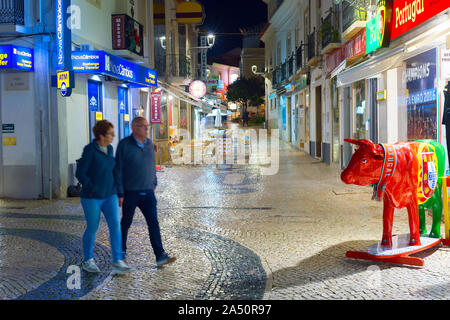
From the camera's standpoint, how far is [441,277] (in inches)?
221

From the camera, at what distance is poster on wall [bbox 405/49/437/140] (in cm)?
969

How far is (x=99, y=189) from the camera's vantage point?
230 inches

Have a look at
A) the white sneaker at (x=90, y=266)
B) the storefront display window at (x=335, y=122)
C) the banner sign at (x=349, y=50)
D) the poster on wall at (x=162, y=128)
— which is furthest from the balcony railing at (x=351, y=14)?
the white sneaker at (x=90, y=266)

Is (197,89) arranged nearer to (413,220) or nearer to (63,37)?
(63,37)

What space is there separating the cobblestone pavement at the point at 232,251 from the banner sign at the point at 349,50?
4.19 m

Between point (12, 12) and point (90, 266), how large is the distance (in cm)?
812

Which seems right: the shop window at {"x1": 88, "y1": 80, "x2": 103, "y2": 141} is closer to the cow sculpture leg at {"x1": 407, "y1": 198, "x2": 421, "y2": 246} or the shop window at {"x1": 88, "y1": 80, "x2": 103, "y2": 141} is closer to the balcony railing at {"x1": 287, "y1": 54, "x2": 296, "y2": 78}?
the cow sculpture leg at {"x1": 407, "y1": 198, "x2": 421, "y2": 246}

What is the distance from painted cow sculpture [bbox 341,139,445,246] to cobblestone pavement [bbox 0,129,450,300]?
700 millimetres

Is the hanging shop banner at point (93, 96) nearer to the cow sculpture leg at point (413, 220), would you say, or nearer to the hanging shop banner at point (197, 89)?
the cow sculpture leg at point (413, 220)

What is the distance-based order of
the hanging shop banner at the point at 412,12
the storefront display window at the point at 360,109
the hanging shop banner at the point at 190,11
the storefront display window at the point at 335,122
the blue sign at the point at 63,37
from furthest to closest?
the hanging shop banner at the point at 190,11
the storefront display window at the point at 335,122
the storefront display window at the point at 360,109
the blue sign at the point at 63,37
the hanging shop banner at the point at 412,12

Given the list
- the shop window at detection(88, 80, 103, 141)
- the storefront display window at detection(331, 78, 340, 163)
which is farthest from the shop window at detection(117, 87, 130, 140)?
the storefront display window at detection(331, 78, 340, 163)

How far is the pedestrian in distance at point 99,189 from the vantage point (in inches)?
229
